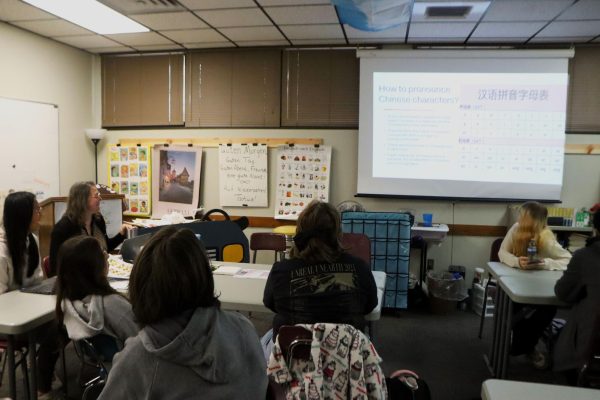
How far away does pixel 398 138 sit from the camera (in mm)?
4609

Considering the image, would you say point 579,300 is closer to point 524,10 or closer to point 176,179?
point 524,10

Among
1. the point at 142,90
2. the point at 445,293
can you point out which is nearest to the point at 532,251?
the point at 445,293

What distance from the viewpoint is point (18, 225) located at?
239cm

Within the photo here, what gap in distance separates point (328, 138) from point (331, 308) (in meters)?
3.29

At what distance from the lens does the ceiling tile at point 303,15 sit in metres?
3.64

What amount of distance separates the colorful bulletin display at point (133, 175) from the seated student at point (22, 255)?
2822 millimetres

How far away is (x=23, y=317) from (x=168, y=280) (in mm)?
1281

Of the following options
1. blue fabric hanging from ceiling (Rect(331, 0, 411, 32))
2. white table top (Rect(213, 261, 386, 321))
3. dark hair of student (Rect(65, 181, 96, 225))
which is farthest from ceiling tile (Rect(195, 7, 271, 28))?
white table top (Rect(213, 261, 386, 321))

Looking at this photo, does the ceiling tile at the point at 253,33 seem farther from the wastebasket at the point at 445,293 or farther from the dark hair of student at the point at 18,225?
the wastebasket at the point at 445,293

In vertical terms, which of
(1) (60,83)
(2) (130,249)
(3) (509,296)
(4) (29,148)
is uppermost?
(1) (60,83)

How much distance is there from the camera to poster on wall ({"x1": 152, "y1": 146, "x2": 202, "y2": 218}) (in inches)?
203

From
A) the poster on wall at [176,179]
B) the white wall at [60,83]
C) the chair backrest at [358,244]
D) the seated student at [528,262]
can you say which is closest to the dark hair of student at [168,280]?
the chair backrest at [358,244]

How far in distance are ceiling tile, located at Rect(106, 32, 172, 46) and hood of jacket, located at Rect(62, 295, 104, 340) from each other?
329cm

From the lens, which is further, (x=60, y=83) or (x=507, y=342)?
(x=60, y=83)
